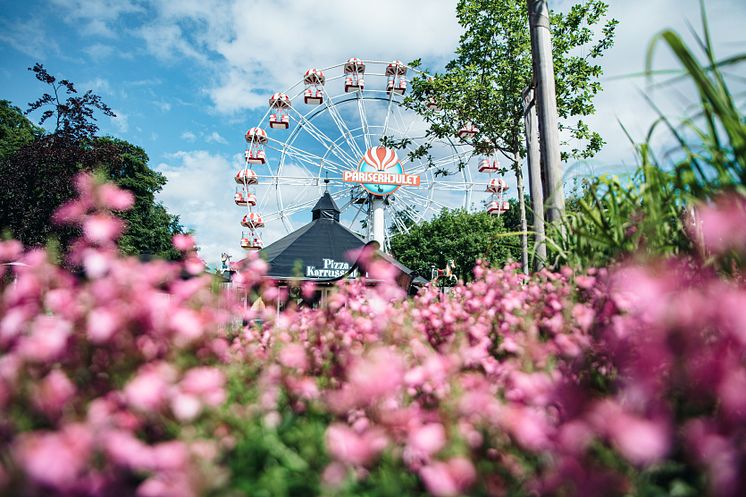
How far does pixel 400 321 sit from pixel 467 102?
11.9 m

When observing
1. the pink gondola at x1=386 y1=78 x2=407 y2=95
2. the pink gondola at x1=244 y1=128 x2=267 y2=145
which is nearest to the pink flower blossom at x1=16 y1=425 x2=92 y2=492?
the pink gondola at x1=244 y1=128 x2=267 y2=145

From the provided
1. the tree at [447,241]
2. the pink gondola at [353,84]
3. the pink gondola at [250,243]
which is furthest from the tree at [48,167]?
the tree at [447,241]

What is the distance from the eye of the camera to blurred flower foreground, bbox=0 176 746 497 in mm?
804

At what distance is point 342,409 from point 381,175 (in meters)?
28.3

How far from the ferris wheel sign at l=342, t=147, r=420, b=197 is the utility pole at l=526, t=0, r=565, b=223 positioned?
81.2 ft

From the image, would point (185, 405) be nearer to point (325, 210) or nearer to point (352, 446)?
point (352, 446)

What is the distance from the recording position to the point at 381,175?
2897 cm

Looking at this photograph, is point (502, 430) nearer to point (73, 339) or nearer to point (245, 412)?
point (245, 412)

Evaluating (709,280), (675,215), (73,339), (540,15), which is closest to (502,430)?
(709,280)

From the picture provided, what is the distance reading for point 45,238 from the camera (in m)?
11.1

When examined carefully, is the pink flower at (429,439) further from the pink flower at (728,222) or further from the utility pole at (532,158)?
the utility pole at (532,158)

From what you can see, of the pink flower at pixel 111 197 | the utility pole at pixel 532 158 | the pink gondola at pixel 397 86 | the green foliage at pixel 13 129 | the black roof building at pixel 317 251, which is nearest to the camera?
the pink flower at pixel 111 197

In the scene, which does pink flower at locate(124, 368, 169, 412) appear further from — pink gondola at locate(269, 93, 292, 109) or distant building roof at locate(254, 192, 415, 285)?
pink gondola at locate(269, 93, 292, 109)

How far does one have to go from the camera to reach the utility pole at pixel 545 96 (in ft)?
12.5
